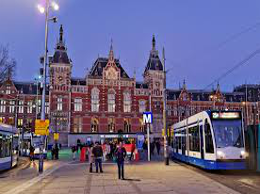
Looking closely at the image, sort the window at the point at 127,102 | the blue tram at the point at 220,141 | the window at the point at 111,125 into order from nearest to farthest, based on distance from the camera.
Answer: the blue tram at the point at 220,141, the window at the point at 111,125, the window at the point at 127,102

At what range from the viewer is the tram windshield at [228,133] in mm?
14613

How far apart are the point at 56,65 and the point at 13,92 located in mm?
12198

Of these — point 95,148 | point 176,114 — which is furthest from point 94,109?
point 95,148

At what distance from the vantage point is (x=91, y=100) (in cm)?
6331

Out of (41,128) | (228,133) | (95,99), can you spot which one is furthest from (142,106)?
(228,133)

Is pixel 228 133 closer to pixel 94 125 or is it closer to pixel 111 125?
pixel 111 125

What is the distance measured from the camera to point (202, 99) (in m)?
77.9

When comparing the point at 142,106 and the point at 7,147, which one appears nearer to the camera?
the point at 7,147

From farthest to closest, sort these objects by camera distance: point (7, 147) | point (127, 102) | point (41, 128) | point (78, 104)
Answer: point (127, 102) → point (78, 104) → point (7, 147) → point (41, 128)

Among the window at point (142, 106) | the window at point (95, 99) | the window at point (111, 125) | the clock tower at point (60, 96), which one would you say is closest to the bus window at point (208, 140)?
the clock tower at point (60, 96)

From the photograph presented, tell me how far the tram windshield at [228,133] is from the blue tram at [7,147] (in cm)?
1221

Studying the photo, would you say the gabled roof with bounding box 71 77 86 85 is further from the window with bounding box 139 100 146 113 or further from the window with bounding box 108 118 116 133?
the window with bounding box 139 100 146 113

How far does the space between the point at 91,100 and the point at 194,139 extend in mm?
47440

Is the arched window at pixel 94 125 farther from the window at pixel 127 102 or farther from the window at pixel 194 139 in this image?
the window at pixel 194 139
